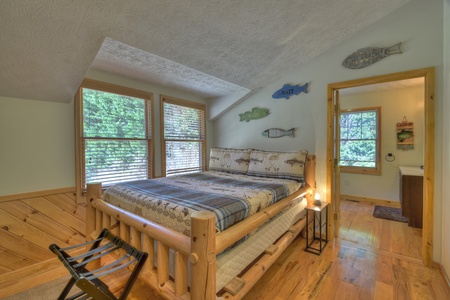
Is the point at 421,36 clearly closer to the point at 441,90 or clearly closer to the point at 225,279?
the point at 441,90

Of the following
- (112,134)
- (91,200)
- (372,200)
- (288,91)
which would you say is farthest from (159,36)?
(372,200)

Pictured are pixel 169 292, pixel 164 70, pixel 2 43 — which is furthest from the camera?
pixel 164 70

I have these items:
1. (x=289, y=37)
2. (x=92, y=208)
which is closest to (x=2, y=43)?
(x=92, y=208)

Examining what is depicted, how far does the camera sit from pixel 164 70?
106 inches

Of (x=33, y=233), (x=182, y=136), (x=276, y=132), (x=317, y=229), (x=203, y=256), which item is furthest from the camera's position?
(x=182, y=136)

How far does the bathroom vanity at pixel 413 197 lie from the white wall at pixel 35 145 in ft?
14.9

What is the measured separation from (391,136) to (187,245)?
4.62 m

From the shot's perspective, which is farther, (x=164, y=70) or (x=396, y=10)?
(x=164, y=70)

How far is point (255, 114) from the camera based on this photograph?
3.42 meters

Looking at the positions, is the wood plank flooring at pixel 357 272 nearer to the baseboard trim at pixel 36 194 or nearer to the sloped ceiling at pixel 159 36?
the baseboard trim at pixel 36 194

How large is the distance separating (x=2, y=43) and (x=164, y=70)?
1.48 m

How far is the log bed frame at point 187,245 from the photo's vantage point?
1090mm

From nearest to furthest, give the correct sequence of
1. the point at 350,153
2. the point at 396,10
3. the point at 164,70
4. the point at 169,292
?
1. the point at 169,292
2. the point at 396,10
3. the point at 164,70
4. the point at 350,153

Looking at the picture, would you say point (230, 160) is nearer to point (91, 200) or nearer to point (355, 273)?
point (91, 200)
